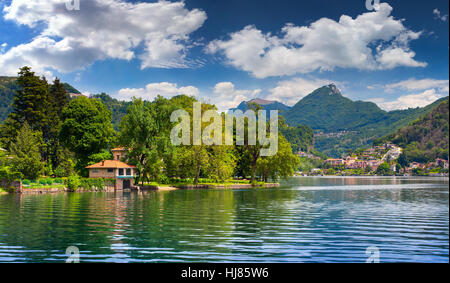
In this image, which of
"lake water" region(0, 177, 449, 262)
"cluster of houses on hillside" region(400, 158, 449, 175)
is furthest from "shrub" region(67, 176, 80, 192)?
"cluster of houses on hillside" region(400, 158, 449, 175)

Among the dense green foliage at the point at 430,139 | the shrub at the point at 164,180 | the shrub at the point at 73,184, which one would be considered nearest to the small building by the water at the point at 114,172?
the shrub at the point at 73,184

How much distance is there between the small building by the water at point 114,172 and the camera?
60594mm

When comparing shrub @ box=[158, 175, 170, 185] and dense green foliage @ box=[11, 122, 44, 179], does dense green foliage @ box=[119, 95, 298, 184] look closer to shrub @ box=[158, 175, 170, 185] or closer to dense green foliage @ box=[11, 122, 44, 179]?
shrub @ box=[158, 175, 170, 185]

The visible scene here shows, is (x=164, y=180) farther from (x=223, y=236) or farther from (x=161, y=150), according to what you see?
(x=223, y=236)

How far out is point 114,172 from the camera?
6066 cm

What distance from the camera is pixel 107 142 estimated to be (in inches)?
2685

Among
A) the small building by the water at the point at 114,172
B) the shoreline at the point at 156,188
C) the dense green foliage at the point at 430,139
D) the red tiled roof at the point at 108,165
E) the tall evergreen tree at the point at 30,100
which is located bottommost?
the shoreline at the point at 156,188

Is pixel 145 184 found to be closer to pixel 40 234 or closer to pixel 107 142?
pixel 107 142

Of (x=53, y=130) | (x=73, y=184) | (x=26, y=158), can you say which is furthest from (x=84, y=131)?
(x=26, y=158)

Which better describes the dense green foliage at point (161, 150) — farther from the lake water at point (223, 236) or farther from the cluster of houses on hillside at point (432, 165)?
the cluster of houses on hillside at point (432, 165)

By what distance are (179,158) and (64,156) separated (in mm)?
22544

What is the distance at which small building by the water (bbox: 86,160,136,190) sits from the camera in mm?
60594

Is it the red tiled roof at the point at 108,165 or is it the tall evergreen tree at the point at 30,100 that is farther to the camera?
the tall evergreen tree at the point at 30,100
